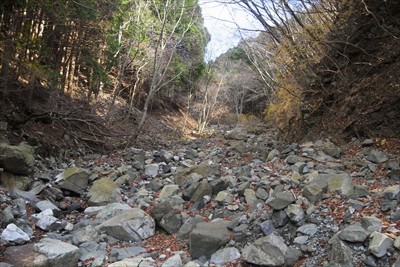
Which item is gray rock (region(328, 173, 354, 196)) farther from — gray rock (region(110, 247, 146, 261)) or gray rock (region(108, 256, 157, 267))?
gray rock (region(110, 247, 146, 261))

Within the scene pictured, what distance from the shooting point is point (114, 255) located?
455cm

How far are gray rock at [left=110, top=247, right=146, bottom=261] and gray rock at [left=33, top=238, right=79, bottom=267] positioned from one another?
48 cm

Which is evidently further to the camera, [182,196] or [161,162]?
[161,162]

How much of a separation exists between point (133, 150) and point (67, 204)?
525cm

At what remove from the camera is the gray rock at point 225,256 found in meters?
4.13

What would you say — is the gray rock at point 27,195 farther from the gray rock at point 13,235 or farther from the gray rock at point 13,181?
the gray rock at point 13,235

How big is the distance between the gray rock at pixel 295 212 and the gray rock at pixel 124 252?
2103 mm

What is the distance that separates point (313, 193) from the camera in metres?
4.80

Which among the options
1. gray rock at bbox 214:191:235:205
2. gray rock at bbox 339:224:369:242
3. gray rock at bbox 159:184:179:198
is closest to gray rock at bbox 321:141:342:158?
gray rock at bbox 214:191:235:205

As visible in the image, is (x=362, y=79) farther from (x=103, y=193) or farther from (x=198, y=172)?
(x=103, y=193)

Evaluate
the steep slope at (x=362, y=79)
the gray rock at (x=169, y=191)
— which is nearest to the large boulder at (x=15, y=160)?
the gray rock at (x=169, y=191)

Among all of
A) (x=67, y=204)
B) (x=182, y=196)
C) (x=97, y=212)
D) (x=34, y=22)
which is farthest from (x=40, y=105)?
(x=182, y=196)

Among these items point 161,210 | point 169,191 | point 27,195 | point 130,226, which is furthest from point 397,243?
point 27,195

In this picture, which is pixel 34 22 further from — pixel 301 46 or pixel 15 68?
pixel 301 46
